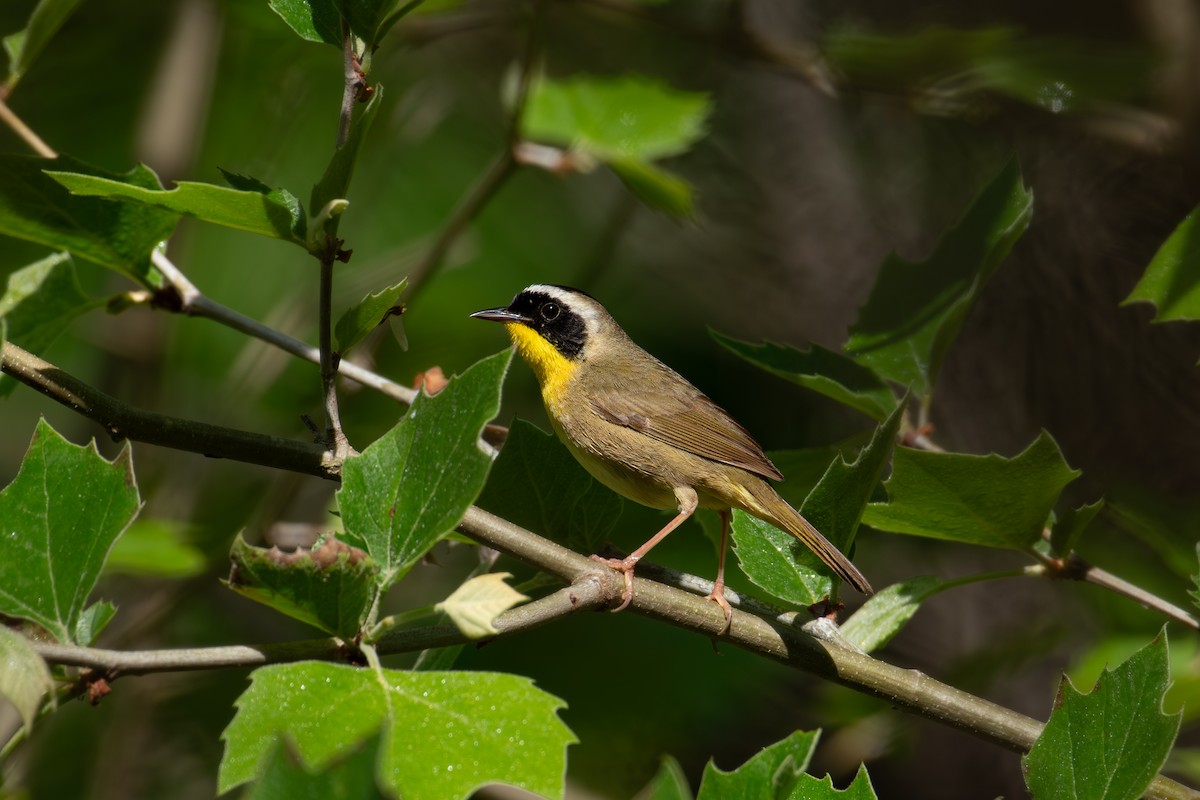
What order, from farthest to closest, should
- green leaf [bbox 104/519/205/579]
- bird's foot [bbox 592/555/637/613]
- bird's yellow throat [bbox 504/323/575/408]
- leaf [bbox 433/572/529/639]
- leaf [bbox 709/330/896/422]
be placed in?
bird's yellow throat [bbox 504/323/575/408] → green leaf [bbox 104/519/205/579] → leaf [bbox 709/330/896/422] → bird's foot [bbox 592/555/637/613] → leaf [bbox 433/572/529/639]

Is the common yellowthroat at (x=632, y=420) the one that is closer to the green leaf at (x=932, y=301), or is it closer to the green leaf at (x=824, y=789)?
the green leaf at (x=932, y=301)

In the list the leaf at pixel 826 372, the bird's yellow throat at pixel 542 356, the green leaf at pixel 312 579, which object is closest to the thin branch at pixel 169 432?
the green leaf at pixel 312 579

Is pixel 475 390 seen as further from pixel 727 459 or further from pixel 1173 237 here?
pixel 727 459

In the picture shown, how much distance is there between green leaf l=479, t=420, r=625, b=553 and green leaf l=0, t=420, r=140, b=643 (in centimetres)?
52

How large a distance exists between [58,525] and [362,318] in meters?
0.39

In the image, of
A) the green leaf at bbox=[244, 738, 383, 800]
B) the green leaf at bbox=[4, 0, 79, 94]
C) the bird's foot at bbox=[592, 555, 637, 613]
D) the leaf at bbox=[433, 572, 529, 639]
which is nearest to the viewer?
the green leaf at bbox=[244, 738, 383, 800]

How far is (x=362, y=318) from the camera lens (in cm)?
135

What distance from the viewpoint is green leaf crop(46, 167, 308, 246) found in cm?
129

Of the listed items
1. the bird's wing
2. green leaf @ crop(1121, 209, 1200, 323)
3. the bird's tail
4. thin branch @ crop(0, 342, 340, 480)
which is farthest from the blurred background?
thin branch @ crop(0, 342, 340, 480)

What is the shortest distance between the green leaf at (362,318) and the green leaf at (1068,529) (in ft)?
3.21

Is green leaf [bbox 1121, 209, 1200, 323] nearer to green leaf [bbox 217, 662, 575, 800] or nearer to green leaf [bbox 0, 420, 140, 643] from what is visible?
green leaf [bbox 217, 662, 575, 800]

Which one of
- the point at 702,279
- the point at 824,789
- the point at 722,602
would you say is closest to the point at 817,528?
the point at 722,602

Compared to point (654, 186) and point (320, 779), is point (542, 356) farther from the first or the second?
point (320, 779)

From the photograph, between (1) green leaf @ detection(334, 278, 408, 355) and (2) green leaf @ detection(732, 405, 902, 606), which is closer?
(1) green leaf @ detection(334, 278, 408, 355)
